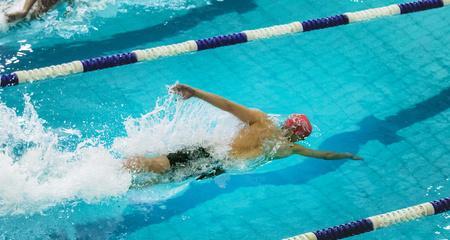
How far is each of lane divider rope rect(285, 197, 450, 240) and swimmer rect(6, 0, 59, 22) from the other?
10.4ft

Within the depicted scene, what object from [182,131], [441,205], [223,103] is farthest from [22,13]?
[441,205]

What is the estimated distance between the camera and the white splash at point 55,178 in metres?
5.37

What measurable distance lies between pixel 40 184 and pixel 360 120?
93.7 inches

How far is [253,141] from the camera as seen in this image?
18.5 ft

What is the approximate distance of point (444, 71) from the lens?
7.08 meters

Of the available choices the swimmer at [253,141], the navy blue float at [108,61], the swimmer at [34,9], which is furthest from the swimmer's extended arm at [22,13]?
the swimmer at [253,141]


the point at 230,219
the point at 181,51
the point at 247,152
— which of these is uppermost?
the point at 181,51

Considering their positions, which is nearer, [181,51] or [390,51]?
[181,51]

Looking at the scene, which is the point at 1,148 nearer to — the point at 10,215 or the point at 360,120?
the point at 10,215

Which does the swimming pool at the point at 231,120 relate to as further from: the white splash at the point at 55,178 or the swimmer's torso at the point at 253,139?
the swimmer's torso at the point at 253,139

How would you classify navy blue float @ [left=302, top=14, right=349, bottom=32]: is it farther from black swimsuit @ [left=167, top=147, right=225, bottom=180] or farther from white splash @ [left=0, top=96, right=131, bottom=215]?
white splash @ [left=0, top=96, right=131, bottom=215]

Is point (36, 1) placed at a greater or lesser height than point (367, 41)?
greater

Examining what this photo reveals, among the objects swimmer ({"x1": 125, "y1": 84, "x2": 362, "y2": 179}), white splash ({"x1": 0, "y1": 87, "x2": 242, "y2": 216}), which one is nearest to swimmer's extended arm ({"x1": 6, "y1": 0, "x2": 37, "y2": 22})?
white splash ({"x1": 0, "y1": 87, "x2": 242, "y2": 216})

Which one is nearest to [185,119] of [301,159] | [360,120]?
[301,159]
